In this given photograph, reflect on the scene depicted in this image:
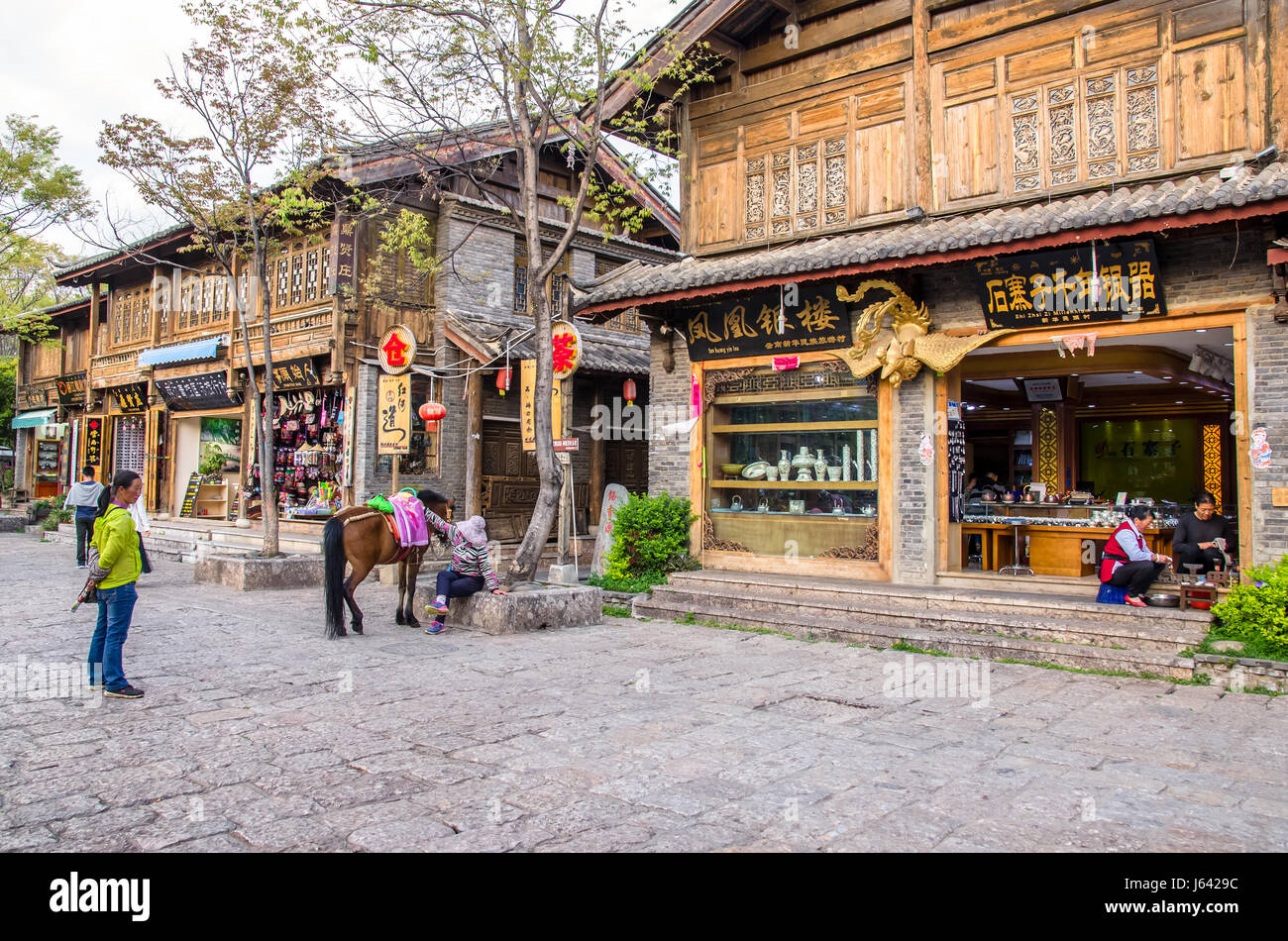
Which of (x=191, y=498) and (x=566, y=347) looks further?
(x=191, y=498)

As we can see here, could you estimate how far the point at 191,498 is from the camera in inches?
789

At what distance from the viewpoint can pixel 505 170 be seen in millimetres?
16047

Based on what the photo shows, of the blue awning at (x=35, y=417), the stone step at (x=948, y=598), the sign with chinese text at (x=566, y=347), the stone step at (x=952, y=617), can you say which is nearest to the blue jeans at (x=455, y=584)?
the stone step at (x=952, y=617)

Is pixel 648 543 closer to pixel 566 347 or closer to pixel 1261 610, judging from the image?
pixel 566 347

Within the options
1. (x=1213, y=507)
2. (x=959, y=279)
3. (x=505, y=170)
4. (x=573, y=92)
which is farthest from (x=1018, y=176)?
(x=505, y=170)

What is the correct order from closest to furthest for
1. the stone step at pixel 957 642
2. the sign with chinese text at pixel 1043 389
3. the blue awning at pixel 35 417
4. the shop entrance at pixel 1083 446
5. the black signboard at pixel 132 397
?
the stone step at pixel 957 642, the shop entrance at pixel 1083 446, the sign with chinese text at pixel 1043 389, the black signboard at pixel 132 397, the blue awning at pixel 35 417

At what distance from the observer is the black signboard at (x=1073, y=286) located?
8320 millimetres

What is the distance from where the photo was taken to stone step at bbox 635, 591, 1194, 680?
285 inches

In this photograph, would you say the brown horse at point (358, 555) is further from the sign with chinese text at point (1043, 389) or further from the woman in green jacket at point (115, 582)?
the sign with chinese text at point (1043, 389)

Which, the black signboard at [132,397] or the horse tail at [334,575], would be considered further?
the black signboard at [132,397]

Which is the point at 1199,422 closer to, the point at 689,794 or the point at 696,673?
the point at 696,673

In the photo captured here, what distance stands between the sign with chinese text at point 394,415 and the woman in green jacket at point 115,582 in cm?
776

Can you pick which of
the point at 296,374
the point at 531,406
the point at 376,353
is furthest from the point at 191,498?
the point at 531,406

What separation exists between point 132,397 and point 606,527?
15.8 metres
